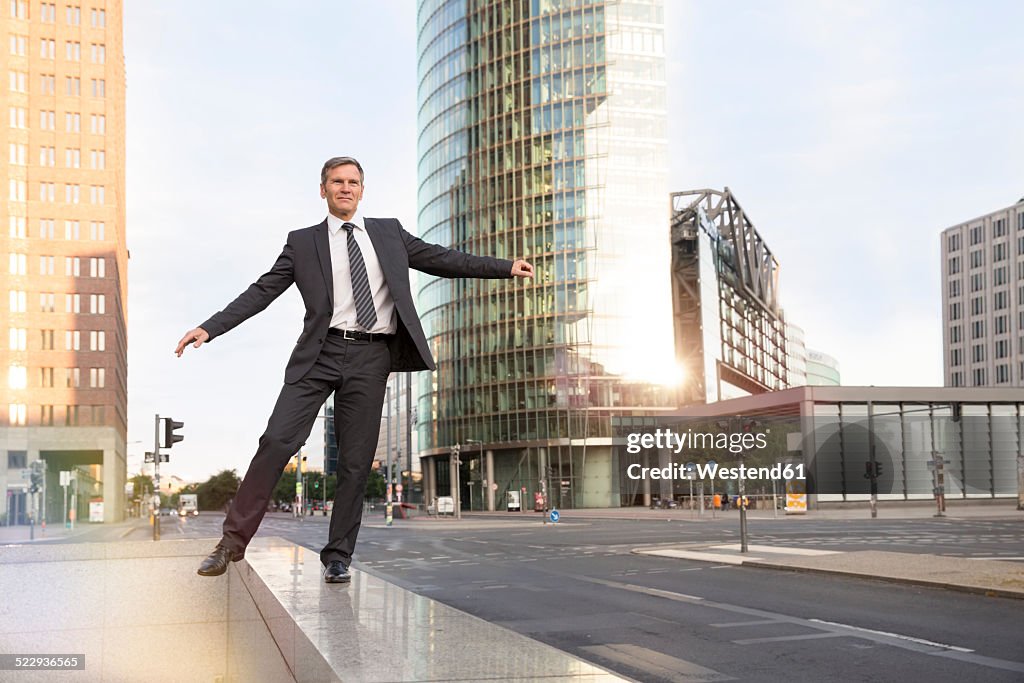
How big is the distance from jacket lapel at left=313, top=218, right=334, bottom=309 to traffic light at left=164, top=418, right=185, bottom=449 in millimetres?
21872

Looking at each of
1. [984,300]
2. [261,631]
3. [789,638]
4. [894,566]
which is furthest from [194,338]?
[984,300]

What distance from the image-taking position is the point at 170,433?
2542cm

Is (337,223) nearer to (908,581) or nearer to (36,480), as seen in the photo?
(908,581)

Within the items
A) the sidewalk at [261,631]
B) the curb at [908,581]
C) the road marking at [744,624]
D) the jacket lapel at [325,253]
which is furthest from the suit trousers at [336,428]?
the curb at [908,581]

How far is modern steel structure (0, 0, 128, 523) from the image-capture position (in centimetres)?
8619

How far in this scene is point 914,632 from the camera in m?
10.6

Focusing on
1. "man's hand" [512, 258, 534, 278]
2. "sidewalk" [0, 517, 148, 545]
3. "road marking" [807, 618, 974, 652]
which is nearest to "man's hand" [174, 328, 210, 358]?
"man's hand" [512, 258, 534, 278]

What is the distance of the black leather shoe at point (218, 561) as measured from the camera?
395cm

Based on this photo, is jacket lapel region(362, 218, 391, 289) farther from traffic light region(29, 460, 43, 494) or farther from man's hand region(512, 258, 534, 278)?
traffic light region(29, 460, 43, 494)

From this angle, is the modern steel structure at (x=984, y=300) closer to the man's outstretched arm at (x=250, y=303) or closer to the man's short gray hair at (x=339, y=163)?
the man's short gray hair at (x=339, y=163)

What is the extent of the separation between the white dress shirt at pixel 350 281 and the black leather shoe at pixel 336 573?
1369mm

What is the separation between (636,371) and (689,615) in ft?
252

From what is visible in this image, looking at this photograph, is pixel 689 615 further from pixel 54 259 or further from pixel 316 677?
pixel 54 259

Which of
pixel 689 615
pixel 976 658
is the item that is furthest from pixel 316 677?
pixel 689 615
